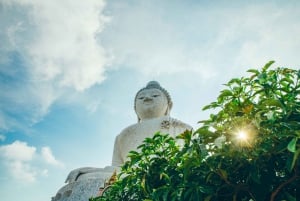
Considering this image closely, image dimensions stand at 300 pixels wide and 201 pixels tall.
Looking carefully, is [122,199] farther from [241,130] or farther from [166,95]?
[166,95]

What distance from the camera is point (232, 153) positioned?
207cm

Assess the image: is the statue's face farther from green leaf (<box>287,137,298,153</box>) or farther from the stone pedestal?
green leaf (<box>287,137,298,153</box>)

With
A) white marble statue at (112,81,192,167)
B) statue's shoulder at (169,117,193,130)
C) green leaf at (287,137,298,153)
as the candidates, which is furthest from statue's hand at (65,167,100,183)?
green leaf at (287,137,298,153)

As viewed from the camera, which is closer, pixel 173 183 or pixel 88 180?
pixel 173 183

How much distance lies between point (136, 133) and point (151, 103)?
0.72 meters

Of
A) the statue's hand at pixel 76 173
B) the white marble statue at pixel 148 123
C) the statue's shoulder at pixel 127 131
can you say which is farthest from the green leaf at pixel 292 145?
the statue's shoulder at pixel 127 131

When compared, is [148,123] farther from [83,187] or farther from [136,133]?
[83,187]

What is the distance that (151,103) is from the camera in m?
6.76

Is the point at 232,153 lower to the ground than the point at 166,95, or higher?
lower

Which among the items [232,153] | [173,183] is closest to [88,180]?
[173,183]

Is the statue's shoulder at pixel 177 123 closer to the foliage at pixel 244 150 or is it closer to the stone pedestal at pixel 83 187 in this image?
the stone pedestal at pixel 83 187

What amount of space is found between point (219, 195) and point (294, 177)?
1.43 feet

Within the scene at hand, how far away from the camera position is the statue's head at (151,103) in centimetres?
675

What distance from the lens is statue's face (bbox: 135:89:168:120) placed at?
6746mm
